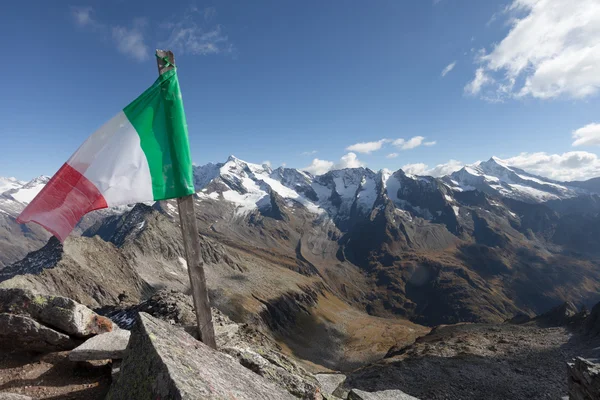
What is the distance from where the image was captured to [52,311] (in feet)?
40.1

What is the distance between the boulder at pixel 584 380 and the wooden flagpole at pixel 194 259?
22.6 metres

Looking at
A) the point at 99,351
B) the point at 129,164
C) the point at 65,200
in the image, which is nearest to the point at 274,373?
the point at 99,351

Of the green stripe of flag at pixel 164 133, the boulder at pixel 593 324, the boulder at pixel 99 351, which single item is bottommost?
the boulder at pixel 593 324

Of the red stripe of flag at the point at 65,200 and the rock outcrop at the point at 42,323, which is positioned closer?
the red stripe of flag at the point at 65,200

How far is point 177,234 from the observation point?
177 m

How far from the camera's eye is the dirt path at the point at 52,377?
30.6 feet

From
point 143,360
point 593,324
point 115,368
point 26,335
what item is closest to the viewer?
point 143,360

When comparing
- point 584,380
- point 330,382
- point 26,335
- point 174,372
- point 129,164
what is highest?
point 129,164

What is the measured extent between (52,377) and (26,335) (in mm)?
2293

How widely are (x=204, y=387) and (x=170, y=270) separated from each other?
154689 millimetres

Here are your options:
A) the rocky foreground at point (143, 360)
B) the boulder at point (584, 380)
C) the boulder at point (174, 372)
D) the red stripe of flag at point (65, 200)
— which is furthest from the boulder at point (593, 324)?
the red stripe of flag at point (65, 200)

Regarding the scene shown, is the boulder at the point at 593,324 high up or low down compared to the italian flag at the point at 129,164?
down

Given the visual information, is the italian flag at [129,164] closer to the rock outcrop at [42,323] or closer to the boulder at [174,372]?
the boulder at [174,372]

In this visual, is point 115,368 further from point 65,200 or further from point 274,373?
point 65,200
